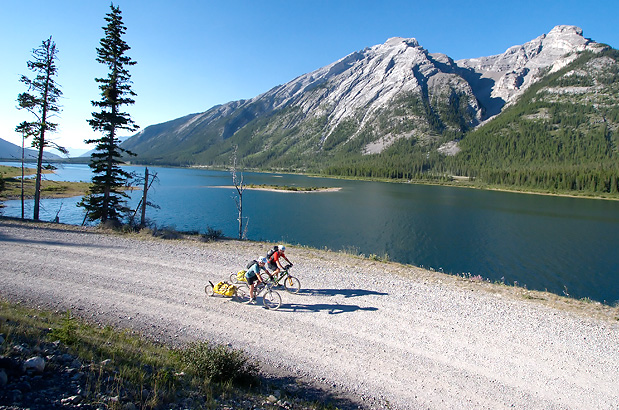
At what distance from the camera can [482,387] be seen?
284 inches

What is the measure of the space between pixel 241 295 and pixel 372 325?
193 inches

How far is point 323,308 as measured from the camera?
10688 mm

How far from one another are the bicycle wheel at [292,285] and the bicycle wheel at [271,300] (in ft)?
2.88

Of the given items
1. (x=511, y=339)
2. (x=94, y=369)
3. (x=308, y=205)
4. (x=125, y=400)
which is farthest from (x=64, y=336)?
(x=308, y=205)

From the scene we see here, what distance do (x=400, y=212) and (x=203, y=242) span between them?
172 feet

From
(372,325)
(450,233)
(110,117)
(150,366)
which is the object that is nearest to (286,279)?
(372,325)

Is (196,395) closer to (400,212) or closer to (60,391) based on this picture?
(60,391)

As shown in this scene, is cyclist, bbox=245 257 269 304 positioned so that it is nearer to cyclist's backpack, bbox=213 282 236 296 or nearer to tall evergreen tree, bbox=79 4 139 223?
cyclist's backpack, bbox=213 282 236 296

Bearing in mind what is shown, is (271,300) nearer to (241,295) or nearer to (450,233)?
(241,295)

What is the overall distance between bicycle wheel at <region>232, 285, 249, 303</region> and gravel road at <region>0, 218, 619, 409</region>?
0.30 metres

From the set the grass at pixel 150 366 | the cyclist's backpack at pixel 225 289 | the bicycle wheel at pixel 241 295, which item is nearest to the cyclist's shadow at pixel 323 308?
the bicycle wheel at pixel 241 295

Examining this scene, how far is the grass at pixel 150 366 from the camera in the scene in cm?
548

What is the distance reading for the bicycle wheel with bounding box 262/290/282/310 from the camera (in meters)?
10.7

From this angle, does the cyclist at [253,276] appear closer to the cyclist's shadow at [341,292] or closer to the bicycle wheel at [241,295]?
the bicycle wheel at [241,295]
